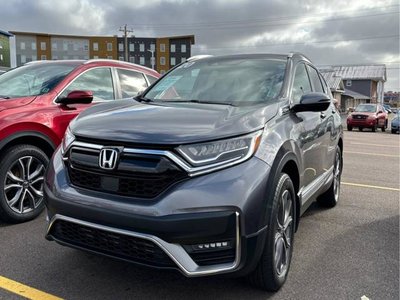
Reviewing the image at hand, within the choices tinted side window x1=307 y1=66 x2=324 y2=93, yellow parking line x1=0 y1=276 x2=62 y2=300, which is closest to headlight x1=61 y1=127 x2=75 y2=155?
yellow parking line x1=0 y1=276 x2=62 y2=300

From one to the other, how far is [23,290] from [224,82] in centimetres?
244

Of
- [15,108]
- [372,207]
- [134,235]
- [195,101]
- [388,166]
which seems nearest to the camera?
[134,235]

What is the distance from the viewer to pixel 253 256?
2678 millimetres

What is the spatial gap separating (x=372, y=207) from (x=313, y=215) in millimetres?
1039

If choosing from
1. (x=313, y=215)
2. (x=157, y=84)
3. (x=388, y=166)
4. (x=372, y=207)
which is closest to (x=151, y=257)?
(x=157, y=84)

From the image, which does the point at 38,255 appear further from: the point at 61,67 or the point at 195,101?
the point at 61,67

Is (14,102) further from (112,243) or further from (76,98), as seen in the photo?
(112,243)

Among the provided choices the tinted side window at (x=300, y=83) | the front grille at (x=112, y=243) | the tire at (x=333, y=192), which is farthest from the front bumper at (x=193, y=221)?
the tire at (x=333, y=192)

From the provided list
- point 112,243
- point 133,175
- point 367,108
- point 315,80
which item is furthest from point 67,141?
point 367,108

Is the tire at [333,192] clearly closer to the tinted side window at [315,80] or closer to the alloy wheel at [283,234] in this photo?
the tinted side window at [315,80]

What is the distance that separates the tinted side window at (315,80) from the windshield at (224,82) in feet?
2.78

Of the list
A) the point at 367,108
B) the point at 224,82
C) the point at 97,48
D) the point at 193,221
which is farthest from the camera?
the point at 97,48

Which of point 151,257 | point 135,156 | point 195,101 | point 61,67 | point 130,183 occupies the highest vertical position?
point 61,67

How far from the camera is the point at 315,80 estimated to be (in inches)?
198
